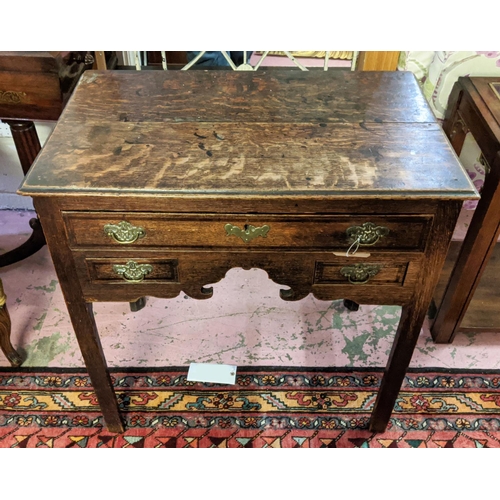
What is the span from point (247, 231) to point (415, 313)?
450 millimetres

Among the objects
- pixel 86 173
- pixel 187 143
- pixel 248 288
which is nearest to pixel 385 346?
pixel 248 288

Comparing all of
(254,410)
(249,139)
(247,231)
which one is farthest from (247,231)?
(254,410)

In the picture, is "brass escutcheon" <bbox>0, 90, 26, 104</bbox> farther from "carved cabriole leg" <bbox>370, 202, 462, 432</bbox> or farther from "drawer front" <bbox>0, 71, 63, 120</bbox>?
"carved cabriole leg" <bbox>370, 202, 462, 432</bbox>

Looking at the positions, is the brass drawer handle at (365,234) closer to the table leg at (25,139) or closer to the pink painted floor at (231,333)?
the pink painted floor at (231,333)

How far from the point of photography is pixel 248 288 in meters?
1.95

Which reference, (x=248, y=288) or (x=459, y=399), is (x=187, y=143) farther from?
(x=459, y=399)

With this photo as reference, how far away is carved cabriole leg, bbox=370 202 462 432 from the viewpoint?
3.40 ft

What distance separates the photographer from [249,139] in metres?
1.13

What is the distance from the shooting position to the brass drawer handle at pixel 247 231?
3.46 feet

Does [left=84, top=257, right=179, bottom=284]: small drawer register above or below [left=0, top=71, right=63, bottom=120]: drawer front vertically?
below

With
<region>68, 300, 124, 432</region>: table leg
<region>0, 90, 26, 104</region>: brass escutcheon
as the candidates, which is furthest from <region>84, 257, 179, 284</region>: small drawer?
<region>0, 90, 26, 104</region>: brass escutcheon

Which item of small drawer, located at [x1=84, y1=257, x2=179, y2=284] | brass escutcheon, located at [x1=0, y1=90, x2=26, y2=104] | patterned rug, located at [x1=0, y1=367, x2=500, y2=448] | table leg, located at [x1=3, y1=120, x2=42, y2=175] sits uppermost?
brass escutcheon, located at [x1=0, y1=90, x2=26, y2=104]

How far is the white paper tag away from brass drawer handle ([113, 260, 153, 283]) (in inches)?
23.6

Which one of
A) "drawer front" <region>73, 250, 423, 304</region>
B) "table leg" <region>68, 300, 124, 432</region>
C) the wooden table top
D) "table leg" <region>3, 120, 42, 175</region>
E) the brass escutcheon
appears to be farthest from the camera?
"table leg" <region>3, 120, 42, 175</region>
